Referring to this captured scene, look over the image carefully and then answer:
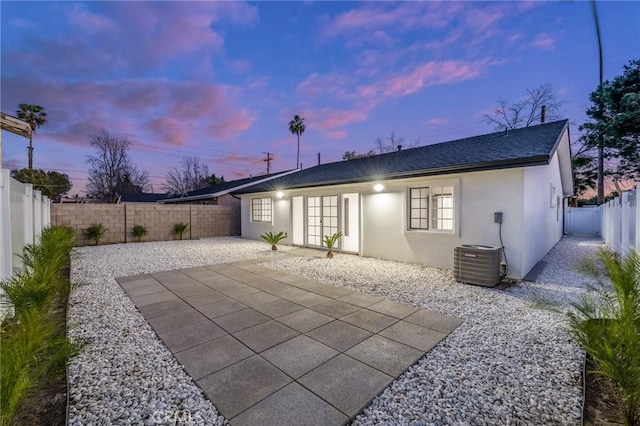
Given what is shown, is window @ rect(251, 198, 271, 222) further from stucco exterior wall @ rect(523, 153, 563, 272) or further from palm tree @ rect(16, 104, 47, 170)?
palm tree @ rect(16, 104, 47, 170)

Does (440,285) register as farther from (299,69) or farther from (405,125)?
(405,125)

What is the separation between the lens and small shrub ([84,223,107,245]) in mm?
11117

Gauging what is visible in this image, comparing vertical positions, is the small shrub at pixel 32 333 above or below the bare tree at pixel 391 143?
below

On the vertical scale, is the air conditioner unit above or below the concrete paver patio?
above

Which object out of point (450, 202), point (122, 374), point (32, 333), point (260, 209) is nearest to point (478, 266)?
point (450, 202)

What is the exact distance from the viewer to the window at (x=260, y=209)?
12.5 metres

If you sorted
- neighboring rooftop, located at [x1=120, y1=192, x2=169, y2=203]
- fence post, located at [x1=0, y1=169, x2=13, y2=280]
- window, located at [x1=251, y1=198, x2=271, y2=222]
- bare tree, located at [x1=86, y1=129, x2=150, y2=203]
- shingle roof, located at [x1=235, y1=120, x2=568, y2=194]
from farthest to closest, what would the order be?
bare tree, located at [x1=86, y1=129, x2=150, y2=203] < neighboring rooftop, located at [x1=120, y1=192, x2=169, y2=203] < window, located at [x1=251, y1=198, x2=271, y2=222] < shingle roof, located at [x1=235, y1=120, x2=568, y2=194] < fence post, located at [x1=0, y1=169, x2=13, y2=280]

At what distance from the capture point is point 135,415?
1.93 m

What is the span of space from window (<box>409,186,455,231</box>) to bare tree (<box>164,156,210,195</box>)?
1264 inches

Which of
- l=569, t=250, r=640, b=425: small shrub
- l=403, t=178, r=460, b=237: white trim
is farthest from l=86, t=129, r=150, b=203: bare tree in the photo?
l=569, t=250, r=640, b=425: small shrub

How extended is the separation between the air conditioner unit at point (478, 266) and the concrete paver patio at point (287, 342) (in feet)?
6.53

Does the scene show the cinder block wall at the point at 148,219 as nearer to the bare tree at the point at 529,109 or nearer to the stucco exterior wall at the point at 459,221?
the stucco exterior wall at the point at 459,221

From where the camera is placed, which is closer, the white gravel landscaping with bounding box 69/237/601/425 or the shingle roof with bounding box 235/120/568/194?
the white gravel landscaping with bounding box 69/237/601/425

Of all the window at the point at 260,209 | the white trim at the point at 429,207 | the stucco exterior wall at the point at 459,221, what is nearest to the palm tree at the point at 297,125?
the window at the point at 260,209
